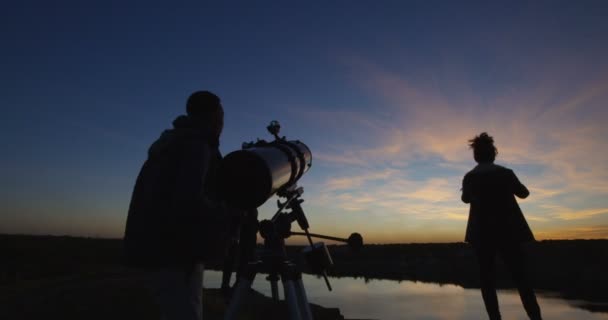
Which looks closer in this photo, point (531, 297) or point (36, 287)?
point (531, 297)

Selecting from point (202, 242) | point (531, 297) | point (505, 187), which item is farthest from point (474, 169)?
point (202, 242)

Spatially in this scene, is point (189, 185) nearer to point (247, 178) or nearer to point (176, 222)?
point (176, 222)

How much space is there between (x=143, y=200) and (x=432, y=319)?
429 inches

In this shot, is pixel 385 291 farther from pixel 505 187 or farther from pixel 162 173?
pixel 162 173

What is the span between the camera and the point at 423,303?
14.3 meters

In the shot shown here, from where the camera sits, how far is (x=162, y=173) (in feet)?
7.75

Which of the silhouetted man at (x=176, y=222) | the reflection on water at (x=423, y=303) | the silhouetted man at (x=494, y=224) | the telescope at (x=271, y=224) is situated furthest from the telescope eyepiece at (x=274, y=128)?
the reflection on water at (x=423, y=303)

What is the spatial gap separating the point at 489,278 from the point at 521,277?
0.35 m

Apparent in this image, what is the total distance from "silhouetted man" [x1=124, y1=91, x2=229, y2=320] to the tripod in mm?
260

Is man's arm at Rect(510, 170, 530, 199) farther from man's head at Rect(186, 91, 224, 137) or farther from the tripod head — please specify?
man's head at Rect(186, 91, 224, 137)

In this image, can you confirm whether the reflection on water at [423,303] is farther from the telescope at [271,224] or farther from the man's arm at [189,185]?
the man's arm at [189,185]

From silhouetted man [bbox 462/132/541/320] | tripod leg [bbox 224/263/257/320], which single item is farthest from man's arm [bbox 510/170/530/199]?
tripod leg [bbox 224/263/257/320]

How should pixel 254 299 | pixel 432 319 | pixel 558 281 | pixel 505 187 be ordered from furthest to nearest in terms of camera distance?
pixel 558 281
pixel 432 319
pixel 254 299
pixel 505 187

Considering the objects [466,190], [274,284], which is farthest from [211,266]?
[274,284]
